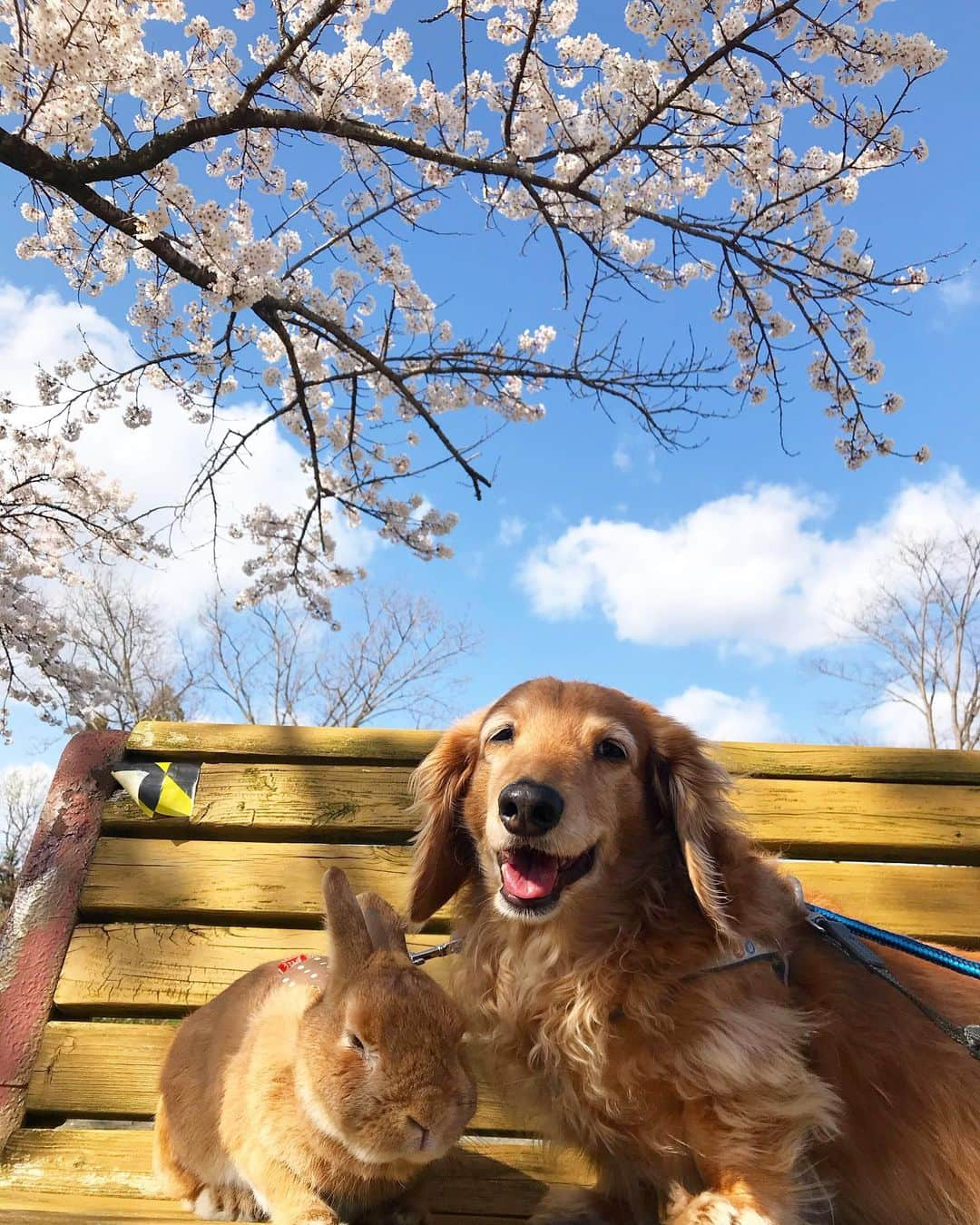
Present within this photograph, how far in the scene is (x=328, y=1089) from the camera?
4.07ft

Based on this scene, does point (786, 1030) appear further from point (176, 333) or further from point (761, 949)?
point (176, 333)

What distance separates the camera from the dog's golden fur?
1400mm

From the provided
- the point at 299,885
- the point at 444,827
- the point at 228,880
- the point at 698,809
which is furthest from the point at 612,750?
the point at 228,880

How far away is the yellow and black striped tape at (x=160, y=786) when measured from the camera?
265 centimetres

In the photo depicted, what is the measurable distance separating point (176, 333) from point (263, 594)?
318cm

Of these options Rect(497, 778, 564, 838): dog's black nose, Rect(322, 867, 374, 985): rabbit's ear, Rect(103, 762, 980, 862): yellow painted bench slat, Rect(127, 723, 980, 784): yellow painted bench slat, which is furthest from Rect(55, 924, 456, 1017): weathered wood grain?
Rect(497, 778, 564, 838): dog's black nose

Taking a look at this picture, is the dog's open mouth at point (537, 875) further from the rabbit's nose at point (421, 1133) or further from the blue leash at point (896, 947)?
the blue leash at point (896, 947)

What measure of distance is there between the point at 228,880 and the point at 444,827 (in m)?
1.04

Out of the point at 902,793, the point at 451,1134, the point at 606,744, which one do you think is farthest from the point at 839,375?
the point at 451,1134

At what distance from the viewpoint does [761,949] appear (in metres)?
1.53

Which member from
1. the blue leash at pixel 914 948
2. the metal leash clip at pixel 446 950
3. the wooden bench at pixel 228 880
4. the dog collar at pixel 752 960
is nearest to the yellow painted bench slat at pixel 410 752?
the wooden bench at pixel 228 880

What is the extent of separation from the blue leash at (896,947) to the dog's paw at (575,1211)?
0.72 metres

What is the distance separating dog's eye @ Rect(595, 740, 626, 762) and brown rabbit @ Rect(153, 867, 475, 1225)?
51 centimetres

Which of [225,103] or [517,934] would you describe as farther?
[225,103]
